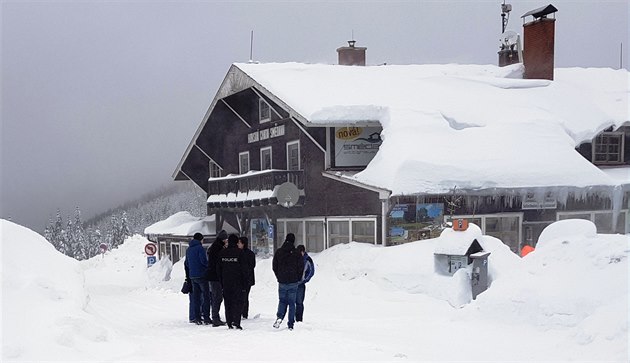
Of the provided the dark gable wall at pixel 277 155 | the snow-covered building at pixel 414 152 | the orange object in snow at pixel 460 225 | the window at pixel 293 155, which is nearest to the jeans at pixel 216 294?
the orange object in snow at pixel 460 225

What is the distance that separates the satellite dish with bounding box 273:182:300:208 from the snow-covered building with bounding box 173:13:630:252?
0.05m

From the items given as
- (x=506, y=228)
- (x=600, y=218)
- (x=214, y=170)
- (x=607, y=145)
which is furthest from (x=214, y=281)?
(x=214, y=170)

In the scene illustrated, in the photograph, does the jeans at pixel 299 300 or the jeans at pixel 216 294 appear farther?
the jeans at pixel 216 294

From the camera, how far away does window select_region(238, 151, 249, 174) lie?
86.8 ft

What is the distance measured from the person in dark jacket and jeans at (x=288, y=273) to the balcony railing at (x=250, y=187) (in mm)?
11297

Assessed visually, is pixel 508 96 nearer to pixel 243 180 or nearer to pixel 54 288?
pixel 243 180

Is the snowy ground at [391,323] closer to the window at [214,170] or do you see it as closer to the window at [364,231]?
the window at [364,231]

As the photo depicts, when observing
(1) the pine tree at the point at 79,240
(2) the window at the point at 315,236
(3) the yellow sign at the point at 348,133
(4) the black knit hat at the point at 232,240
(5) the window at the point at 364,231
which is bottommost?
(1) the pine tree at the point at 79,240

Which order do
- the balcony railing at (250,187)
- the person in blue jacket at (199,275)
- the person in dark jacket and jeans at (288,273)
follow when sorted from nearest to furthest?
the person in dark jacket and jeans at (288,273) < the person in blue jacket at (199,275) < the balcony railing at (250,187)

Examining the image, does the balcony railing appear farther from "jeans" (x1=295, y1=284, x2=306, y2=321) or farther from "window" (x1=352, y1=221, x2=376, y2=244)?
"jeans" (x1=295, y1=284, x2=306, y2=321)

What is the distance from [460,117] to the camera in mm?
20641

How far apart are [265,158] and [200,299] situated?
14.3m

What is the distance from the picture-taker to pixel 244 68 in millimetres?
24266

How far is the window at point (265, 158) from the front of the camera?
2459cm
